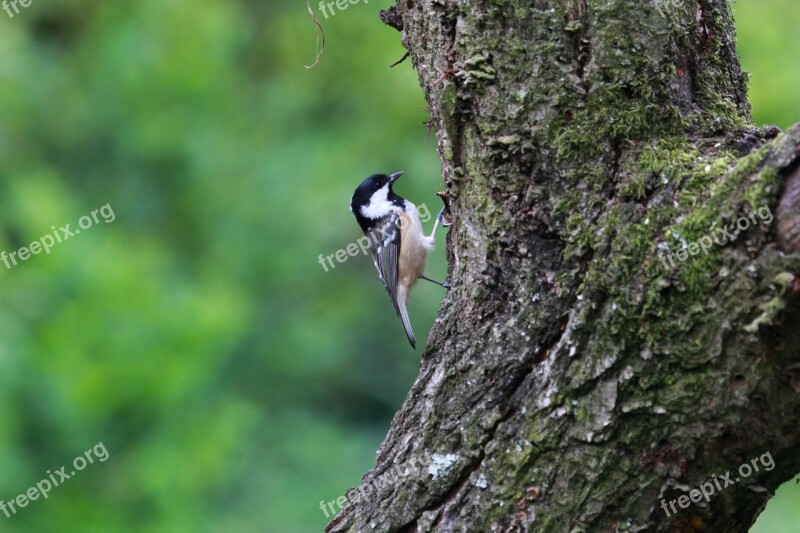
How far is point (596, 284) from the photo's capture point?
6.76 ft

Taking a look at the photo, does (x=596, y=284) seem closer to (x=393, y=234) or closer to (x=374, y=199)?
(x=393, y=234)

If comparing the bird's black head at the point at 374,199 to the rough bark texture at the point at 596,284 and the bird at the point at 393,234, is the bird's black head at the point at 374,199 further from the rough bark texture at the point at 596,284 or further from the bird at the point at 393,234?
the rough bark texture at the point at 596,284

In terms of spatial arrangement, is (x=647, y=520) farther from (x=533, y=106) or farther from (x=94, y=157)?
(x=94, y=157)

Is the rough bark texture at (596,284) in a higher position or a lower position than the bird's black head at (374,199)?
lower

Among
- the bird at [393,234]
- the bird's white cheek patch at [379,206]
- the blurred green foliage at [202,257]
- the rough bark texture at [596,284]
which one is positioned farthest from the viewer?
the blurred green foliage at [202,257]

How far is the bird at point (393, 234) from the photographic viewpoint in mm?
5488

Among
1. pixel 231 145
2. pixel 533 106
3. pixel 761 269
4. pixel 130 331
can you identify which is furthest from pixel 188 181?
pixel 761 269

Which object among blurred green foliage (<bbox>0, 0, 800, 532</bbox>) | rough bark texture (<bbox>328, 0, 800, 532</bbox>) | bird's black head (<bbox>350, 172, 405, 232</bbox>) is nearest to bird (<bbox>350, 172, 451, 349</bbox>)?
bird's black head (<bbox>350, 172, 405, 232</bbox>)

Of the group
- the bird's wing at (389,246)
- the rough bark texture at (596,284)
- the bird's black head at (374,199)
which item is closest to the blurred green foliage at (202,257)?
the bird's wing at (389,246)

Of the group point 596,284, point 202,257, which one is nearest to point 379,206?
point 202,257

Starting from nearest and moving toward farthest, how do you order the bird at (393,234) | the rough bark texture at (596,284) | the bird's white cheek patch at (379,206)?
the rough bark texture at (596,284)
the bird at (393,234)
the bird's white cheek patch at (379,206)

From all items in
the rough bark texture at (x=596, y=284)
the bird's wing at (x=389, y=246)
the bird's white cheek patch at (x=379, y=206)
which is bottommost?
the rough bark texture at (x=596, y=284)

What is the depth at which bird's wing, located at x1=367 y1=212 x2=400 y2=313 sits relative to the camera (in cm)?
557

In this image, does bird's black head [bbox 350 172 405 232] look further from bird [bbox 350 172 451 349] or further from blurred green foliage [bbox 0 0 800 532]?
blurred green foliage [bbox 0 0 800 532]
